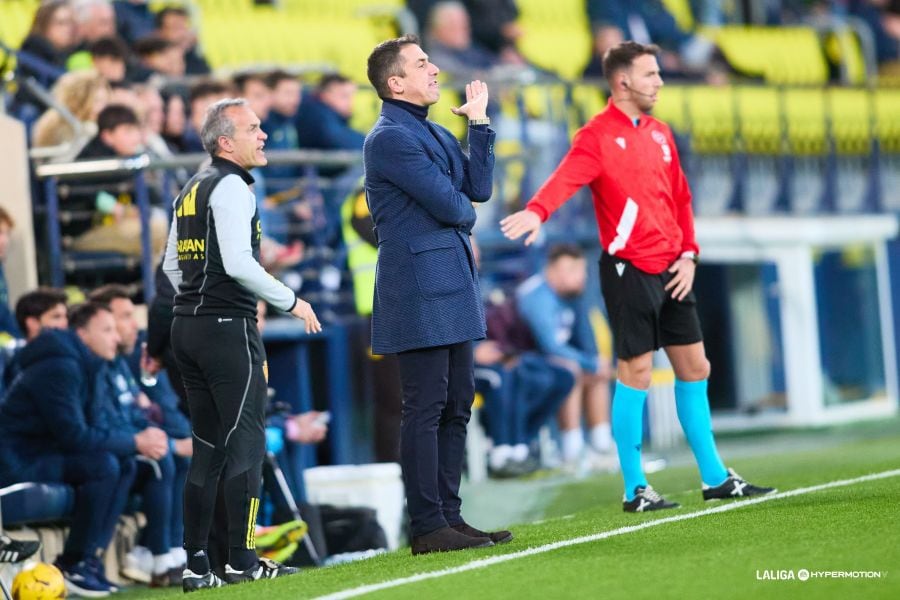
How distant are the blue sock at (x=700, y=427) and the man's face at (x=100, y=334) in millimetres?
2728

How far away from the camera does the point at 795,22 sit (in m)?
20.5

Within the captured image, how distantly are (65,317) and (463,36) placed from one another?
7.57m

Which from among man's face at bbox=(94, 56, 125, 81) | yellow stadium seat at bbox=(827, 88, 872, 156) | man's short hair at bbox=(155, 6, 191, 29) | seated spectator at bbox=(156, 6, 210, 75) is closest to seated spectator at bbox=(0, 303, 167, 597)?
man's face at bbox=(94, 56, 125, 81)

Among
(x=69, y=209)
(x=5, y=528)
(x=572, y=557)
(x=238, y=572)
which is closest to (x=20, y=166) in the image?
(x=69, y=209)

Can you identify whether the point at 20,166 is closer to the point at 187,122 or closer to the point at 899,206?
the point at 187,122

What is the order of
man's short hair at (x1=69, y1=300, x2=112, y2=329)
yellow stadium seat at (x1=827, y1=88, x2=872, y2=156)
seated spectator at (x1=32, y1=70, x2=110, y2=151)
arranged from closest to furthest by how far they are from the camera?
man's short hair at (x1=69, y1=300, x2=112, y2=329), seated spectator at (x1=32, y1=70, x2=110, y2=151), yellow stadium seat at (x1=827, y1=88, x2=872, y2=156)

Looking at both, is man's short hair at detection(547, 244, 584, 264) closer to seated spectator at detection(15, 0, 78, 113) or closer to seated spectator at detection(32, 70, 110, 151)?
seated spectator at detection(32, 70, 110, 151)

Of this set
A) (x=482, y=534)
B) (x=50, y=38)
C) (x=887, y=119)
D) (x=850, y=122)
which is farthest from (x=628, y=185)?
(x=887, y=119)

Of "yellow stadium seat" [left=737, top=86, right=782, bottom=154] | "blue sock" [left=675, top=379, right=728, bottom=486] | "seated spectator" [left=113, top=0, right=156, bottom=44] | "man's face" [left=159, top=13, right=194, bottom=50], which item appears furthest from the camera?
"yellow stadium seat" [left=737, top=86, right=782, bottom=154]

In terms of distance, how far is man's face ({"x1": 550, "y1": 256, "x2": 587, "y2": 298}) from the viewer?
1201 centimetres

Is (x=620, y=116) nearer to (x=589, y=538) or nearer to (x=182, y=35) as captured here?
(x=589, y=538)

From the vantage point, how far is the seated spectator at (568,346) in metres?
12.0

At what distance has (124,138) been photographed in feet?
33.2

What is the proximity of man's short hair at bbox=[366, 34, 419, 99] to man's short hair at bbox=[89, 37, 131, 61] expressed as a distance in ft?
17.4
